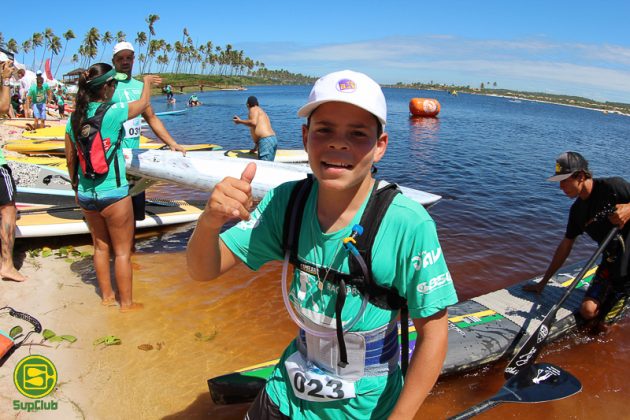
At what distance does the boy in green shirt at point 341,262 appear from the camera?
5.47ft

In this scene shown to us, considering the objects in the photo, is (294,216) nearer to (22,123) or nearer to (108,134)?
(108,134)

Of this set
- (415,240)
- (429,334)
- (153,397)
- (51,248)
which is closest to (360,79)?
(415,240)

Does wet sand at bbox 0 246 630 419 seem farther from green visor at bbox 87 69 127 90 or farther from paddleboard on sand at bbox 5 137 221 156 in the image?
paddleboard on sand at bbox 5 137 221 156

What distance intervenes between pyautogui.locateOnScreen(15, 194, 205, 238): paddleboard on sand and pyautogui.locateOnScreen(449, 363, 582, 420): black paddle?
6.82 m

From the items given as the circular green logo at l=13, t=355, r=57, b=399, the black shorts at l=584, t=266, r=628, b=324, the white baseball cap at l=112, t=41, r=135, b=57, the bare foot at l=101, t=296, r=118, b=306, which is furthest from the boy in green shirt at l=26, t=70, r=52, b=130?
the black shorts at l=584, t=266, r=628, b=324

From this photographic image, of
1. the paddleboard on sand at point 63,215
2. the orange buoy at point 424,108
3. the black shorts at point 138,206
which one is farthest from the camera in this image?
the orange buoy at point 424,108

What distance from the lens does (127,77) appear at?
523 cm

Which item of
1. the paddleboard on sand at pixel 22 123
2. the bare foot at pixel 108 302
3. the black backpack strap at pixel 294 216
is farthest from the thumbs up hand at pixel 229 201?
the paddleboard on sand at pixel 22 123

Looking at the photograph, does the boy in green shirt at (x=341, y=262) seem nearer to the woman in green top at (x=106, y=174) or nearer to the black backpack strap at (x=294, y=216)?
the black backpack strap at (x=294, y=216)

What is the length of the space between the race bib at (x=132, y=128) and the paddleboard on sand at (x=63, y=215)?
1937 millimetres

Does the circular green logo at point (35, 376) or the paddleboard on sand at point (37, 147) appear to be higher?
the paddleboard on sand at point (37, 147)

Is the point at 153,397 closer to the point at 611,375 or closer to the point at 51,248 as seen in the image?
the point at 51,248

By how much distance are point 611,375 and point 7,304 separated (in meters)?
7.60

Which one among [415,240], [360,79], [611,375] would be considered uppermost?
[360,79]
